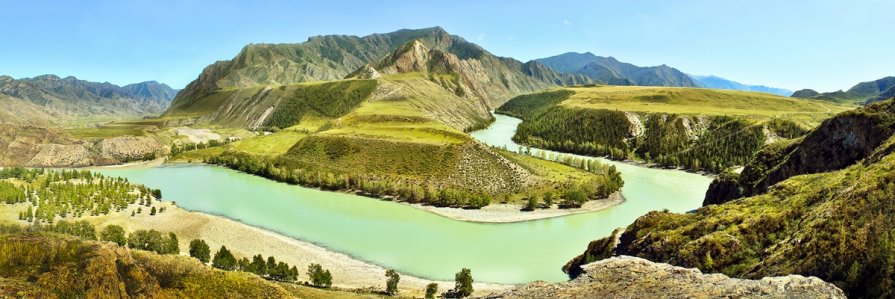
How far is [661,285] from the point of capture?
24.5 metres

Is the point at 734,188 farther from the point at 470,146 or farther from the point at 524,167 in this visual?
the point at 470,146

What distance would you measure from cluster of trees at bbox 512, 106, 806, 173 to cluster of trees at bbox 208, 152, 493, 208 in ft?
249

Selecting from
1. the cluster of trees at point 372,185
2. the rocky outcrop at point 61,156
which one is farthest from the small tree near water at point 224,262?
the rocky outcrop at point 61,156

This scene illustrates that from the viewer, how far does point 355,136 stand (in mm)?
140750

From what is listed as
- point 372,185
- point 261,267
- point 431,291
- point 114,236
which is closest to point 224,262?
point 261,267

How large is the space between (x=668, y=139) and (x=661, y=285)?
15056cm

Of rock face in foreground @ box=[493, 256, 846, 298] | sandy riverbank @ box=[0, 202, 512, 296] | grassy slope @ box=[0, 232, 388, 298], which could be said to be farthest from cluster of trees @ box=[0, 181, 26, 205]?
rock face in foreground @ box=[493, 256, 846, 298]

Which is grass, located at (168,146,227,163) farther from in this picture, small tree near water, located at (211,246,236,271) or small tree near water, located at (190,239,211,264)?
small tree near water, located at (211,246,236,271)

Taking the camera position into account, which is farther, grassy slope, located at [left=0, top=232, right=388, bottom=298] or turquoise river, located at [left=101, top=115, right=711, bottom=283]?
turquoise river, located at [left=101, top=115, right=711, bottom=283]

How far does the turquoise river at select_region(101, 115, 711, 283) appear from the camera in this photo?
6512 centimetres

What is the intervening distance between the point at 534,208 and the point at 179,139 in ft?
529

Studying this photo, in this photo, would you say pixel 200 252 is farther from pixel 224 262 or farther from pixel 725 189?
pixel 725 189

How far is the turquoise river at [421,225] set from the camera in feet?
214

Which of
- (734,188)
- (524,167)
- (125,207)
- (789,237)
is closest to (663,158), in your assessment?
(524,167)
